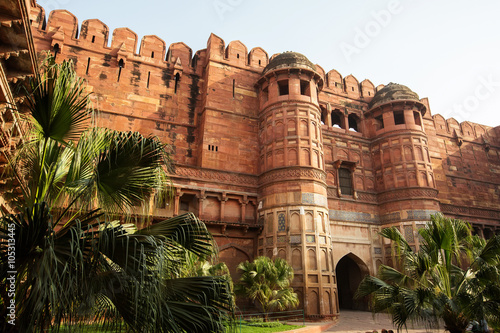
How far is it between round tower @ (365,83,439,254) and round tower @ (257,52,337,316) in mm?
4856

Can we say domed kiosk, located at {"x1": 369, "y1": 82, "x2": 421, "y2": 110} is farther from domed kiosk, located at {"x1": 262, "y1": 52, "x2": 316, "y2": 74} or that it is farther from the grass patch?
the grass patch

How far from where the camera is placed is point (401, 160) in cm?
1997

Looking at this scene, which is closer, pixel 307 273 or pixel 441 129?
pixel 307 273

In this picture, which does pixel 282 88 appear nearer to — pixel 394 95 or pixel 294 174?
pixel 294 174

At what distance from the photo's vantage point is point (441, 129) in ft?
83.9

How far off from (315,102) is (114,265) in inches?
616

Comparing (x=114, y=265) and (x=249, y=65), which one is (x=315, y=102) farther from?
(x=114, y=265)

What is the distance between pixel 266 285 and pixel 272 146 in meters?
7.26

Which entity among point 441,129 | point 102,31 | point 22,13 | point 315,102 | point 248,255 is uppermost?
point 102,31

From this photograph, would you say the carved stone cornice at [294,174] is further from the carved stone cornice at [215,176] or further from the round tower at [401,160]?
the round tower at [401,160]

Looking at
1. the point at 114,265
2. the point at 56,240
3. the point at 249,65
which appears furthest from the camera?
the point at 249,65

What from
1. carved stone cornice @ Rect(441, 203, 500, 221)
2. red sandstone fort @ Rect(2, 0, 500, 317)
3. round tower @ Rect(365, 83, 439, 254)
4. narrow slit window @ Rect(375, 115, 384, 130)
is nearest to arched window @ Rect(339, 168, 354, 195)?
red sandstone fort @ Rect(2, 0, 500, 317)

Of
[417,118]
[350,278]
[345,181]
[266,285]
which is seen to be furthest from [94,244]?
[417,118]

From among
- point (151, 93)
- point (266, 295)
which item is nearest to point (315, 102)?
point (151, 93)
